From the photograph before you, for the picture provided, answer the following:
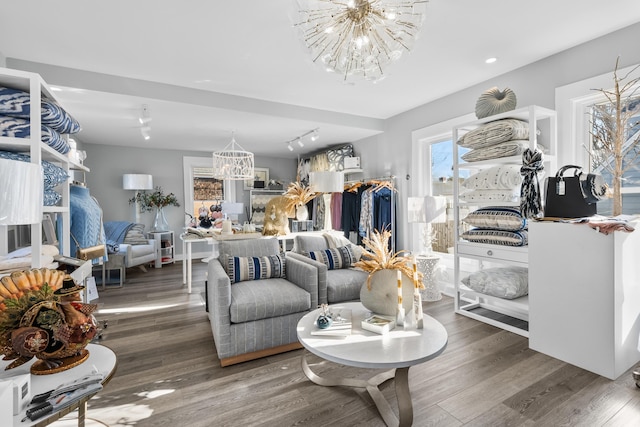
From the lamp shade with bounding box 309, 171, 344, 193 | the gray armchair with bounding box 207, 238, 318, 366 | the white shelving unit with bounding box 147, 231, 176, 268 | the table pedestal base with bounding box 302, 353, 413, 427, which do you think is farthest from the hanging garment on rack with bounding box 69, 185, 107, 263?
the white shelving unit with bounding box 147, 231, 176, 268

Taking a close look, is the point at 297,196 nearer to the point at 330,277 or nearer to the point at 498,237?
the point at 330,277

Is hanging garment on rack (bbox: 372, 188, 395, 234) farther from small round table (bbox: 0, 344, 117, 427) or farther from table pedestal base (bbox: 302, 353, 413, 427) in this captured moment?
small round table (bbox: 0, 344, 117, 427)

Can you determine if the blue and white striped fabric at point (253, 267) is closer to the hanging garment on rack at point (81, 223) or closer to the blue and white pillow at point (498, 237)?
the hanging garment on rack at point (81, 223)

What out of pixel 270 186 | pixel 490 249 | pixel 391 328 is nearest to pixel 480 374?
pixel 391 328

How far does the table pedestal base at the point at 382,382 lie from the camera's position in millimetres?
1567

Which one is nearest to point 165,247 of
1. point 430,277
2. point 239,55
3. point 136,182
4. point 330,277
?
point 136,182

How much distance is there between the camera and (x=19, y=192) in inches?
45.2

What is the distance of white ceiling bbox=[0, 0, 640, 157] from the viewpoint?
222 cm

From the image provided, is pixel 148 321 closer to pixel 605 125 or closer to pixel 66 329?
pixel 66 329

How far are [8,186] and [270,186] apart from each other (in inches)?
237

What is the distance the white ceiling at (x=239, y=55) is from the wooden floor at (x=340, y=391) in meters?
2.15

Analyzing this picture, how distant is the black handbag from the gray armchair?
1914mm

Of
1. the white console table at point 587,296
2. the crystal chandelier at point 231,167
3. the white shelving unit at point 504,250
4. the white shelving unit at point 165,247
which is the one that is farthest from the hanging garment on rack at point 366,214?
the white shelving unit at point 165,247

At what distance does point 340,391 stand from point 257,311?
800 mm
